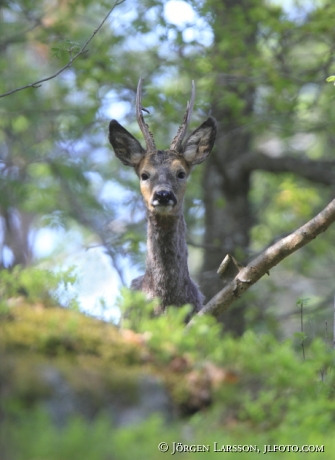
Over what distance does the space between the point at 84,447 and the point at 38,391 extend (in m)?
0.63

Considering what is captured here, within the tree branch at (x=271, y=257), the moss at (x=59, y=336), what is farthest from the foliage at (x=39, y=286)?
the tree branch at (x=271, y=257)

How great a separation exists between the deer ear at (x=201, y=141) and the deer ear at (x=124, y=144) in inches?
26.8

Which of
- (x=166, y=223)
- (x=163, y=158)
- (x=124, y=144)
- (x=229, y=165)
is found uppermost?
(x=229, y=165)

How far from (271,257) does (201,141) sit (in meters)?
4.00

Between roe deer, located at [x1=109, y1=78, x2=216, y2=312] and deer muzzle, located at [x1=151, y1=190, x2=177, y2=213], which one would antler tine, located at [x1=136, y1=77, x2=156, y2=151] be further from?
deer muzzle, located at [x1=151, y1=190, x2=177, y2=213]

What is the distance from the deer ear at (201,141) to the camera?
9.45 metres

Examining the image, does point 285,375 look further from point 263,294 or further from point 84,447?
point 263,294

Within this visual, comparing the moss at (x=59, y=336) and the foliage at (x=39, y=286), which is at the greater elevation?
the foliage at (x=39, y=286)

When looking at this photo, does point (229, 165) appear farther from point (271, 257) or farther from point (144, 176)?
point (271, 257)

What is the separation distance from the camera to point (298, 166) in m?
13.8

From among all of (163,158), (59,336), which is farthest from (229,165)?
(59,336)

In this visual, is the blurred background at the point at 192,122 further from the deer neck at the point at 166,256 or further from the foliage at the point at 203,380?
the foliage at the point at 203,380

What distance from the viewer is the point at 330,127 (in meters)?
13.1

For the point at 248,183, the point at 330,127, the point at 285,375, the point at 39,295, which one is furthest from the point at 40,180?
the point at 285,375
